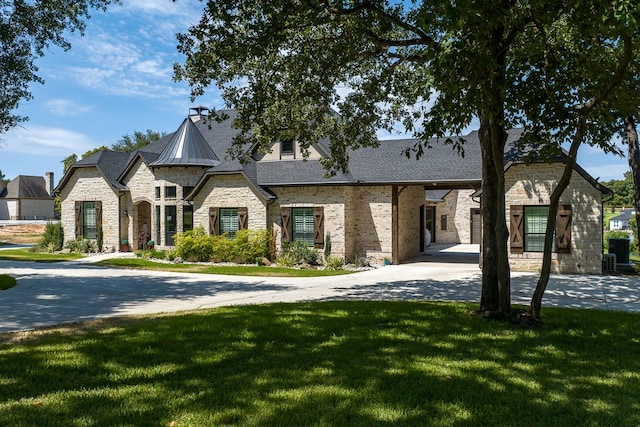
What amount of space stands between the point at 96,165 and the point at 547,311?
2580cm

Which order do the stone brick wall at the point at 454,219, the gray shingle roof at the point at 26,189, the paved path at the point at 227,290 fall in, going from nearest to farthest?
the paved path at the point at 227,290 < the stone brick wall at the point at 454,219 < the gray shingle roof at the point at 26,189

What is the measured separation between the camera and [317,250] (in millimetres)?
21844

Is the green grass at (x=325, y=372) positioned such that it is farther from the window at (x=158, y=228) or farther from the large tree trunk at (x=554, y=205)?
the window at (x=158, y=228)

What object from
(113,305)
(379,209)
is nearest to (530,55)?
(113,305)

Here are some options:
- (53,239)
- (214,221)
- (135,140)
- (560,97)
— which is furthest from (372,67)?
(135,140)

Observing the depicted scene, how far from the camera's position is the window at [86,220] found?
28406mm

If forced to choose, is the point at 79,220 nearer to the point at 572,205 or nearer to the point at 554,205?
the point at 572,205

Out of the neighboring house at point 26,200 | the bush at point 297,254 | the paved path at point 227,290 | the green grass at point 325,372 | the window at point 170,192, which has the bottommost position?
the paved path at point 227,290

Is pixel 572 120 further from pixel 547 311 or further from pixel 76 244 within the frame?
pixel 76 244

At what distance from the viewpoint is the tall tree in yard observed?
24.0ft

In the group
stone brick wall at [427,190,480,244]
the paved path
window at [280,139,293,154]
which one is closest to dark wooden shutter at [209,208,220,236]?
window at [280,139,293,154]

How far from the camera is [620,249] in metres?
19.1

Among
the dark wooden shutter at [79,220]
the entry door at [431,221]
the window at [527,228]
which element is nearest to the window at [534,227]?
the window at [527,228]

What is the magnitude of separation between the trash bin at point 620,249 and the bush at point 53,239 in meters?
28.8
